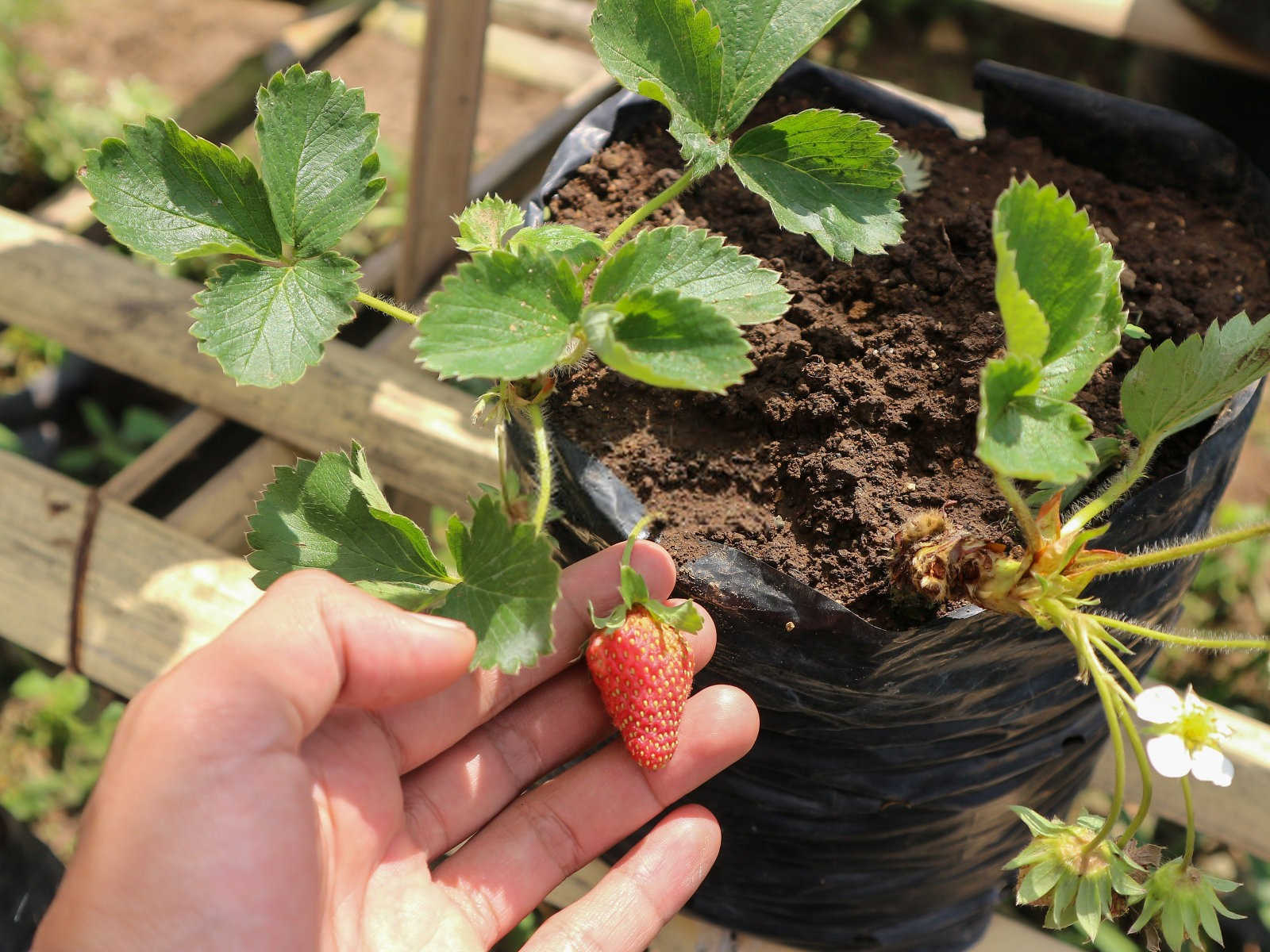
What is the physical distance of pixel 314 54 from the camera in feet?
8.52

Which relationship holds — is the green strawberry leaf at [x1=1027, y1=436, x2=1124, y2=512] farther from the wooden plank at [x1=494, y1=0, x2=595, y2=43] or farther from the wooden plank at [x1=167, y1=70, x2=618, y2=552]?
the wooden plank at [x1=494, y1=0, x2=595, y2=43]

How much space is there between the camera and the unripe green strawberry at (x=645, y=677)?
2.82 feet

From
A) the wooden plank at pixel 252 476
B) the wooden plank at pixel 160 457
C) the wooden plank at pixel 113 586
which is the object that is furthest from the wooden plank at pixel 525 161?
the wooden plank at pixel 113 586

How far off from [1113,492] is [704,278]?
0.36 metres

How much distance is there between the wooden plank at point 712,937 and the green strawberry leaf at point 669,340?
0.73 meters

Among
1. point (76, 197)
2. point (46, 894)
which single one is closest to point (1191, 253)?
point (46, 894)

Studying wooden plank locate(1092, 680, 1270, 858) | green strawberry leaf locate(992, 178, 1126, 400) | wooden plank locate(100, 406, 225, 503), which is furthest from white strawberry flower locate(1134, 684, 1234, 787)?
wooden plank locate(100, 406, 225, 503)

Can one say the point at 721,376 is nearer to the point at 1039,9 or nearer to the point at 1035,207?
the point at 1035,207

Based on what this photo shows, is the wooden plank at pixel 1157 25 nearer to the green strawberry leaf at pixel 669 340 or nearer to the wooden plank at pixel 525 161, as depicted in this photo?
the wooden plank at pixel 525 161

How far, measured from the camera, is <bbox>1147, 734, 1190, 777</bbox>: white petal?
0.76 meters

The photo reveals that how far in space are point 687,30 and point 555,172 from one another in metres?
0.25

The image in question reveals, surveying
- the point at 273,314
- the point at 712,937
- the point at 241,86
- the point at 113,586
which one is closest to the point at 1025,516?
the point at 273,314

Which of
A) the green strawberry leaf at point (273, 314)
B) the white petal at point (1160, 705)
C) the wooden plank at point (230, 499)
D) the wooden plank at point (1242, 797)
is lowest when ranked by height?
the wooden plank at point (230, 499)

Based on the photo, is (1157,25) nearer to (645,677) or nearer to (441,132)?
(441,132)
